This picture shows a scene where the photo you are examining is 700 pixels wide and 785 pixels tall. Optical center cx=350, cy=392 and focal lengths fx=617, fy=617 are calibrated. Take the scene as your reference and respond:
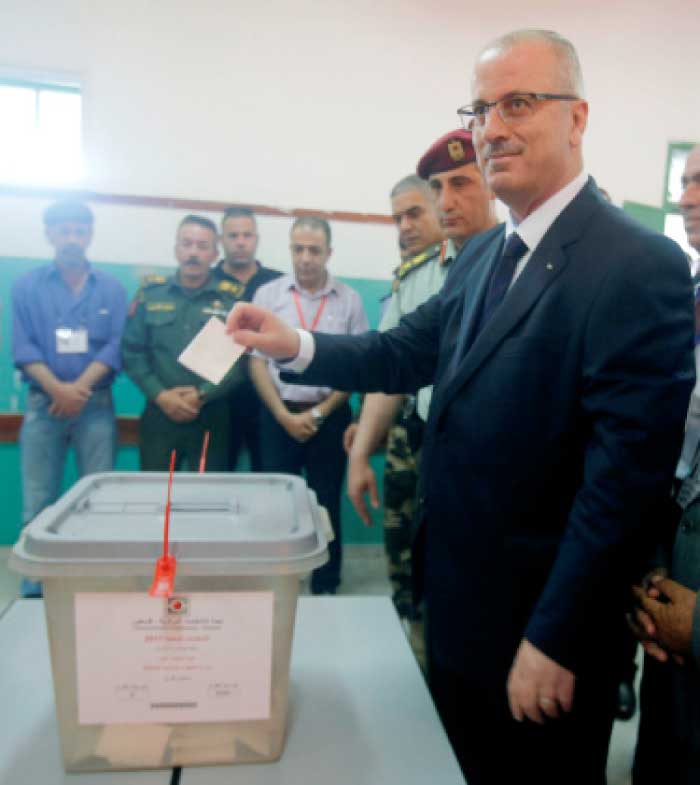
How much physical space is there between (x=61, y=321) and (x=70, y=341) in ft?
0.34

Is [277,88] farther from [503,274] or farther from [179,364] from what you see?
[503,274]

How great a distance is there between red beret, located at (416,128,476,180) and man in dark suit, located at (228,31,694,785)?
0.73 metres

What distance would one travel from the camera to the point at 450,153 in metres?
1.78

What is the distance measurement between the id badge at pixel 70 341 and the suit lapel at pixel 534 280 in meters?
2.30

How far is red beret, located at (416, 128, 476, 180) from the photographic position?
1754 mm

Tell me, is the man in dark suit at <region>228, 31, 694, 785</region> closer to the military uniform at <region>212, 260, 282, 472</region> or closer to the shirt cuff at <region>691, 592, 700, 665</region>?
the shirt cuff at <region>691, 592, 700, 665</region>

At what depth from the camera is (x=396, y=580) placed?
2.30 metres

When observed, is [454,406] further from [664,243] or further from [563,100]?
[563,100]

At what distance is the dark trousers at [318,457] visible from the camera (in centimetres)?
284

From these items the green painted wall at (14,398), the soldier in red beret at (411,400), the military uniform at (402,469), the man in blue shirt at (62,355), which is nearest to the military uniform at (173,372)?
the man in blue shirt at (62,355)

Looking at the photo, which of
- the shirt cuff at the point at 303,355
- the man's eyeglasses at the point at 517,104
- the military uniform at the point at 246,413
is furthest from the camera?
the military uniform at the point at 246,413

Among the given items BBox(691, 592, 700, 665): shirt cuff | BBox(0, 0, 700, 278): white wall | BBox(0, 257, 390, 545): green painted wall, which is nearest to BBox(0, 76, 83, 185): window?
BBox(0, 0, 700, 278): white wall

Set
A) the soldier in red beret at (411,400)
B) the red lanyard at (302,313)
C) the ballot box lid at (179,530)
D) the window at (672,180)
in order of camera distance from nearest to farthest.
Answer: the ballot box lid at (179,530) → the soldier in red beret at (411,400) → the red lanyard at (302,313) → the window at (672,180)

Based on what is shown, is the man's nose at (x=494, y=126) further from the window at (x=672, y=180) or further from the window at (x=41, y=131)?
the window at (x=672, y=180)
